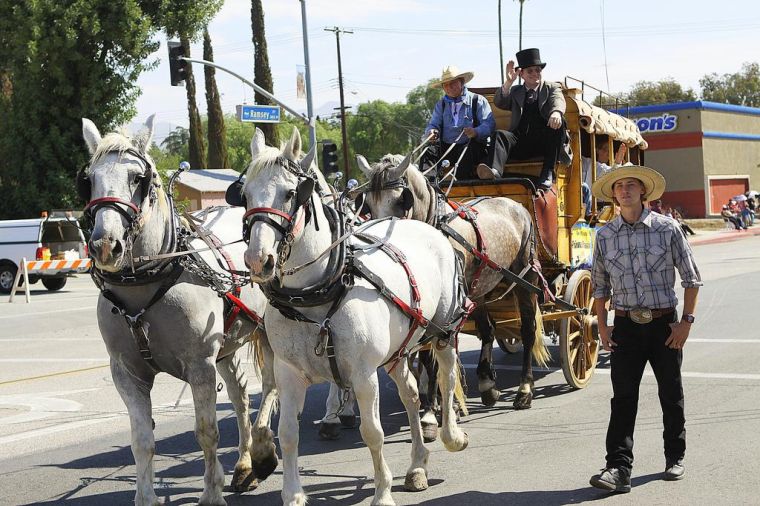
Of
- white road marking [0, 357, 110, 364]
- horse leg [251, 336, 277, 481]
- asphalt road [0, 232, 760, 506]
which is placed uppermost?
horse leg [251, 336, 277, 481]

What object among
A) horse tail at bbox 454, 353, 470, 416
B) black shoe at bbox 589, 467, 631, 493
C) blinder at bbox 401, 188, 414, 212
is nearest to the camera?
black shoe at bbox 589, 467, 631, 493

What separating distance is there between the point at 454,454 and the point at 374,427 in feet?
6.16

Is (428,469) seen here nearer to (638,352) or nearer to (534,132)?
(638,352)

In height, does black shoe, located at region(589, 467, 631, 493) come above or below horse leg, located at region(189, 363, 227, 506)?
below

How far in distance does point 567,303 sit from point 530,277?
17.7 inches

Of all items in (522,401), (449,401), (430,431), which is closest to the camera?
(449,401)

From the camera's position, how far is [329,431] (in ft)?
25.1

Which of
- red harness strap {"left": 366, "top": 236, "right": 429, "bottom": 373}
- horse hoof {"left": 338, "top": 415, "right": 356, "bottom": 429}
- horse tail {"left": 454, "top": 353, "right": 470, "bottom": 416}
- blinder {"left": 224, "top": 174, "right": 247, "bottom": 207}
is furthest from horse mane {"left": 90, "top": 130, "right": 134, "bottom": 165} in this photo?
horse hoof {"left": 338, "top": 415, "right": 356, "bottom": 429}

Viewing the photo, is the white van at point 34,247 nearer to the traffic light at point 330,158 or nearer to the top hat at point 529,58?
the traffic light at point 330,158

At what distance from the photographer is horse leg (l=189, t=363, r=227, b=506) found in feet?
18.3

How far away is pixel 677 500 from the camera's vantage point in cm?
552

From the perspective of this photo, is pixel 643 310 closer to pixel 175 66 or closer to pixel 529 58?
pixel 529 58

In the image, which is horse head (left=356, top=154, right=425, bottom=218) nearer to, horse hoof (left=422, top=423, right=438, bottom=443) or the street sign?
horse hoof (left=422, top=423, right=438, bottom=443)

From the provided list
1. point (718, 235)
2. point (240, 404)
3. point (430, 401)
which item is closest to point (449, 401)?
point (430, 401)
